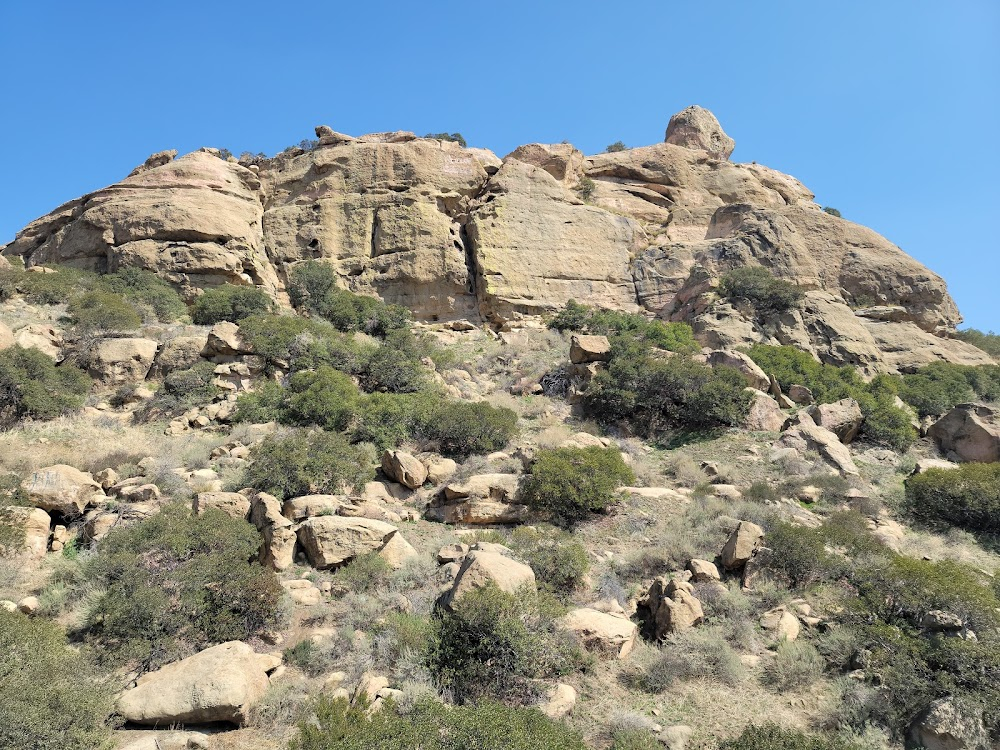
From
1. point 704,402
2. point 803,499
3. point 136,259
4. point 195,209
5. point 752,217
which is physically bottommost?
point 803,499

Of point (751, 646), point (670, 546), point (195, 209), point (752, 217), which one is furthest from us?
point (752, 217)

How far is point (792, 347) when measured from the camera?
70.4 ft

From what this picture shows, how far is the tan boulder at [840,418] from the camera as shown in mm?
15219

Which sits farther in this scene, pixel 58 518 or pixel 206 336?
pixel 206 336

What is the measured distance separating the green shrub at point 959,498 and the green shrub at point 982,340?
18812 mm

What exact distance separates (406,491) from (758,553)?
234 inches

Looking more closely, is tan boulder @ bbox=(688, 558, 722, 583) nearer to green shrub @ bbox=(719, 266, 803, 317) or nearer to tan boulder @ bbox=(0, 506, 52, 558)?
tan boulder @ bbox=(0, 506, 52, 558)

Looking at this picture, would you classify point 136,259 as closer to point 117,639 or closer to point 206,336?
point 206,336

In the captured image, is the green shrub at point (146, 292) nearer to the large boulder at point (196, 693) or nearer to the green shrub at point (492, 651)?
the large boulder at point (196, 693)

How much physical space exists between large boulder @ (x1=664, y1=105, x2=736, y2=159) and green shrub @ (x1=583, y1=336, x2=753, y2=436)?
80.3ft

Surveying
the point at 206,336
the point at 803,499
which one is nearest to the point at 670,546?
the point at 803,499

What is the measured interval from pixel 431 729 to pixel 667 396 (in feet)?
43.0

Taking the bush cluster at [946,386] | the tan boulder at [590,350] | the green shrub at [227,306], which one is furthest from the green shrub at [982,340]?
the green shrub at [227,306]

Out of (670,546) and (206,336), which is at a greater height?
(206,336)
